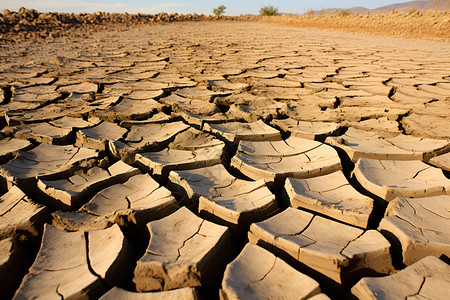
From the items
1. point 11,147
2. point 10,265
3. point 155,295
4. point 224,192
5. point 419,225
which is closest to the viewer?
point 155,295

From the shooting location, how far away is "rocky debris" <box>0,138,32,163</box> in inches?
58.5

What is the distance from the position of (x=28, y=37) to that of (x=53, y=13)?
4.29 meters

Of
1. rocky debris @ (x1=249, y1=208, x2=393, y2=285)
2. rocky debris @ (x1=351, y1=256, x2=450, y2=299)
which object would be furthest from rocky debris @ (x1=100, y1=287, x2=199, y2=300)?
rocky debris @ (x1=351, y1=256, x2=450, y2=299)

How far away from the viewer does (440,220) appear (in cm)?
100

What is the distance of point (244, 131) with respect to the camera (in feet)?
5.90

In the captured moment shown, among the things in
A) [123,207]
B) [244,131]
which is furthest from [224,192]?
[244,131]

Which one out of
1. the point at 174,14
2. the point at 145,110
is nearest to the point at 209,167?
the point at 145,110

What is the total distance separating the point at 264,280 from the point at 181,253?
24cm

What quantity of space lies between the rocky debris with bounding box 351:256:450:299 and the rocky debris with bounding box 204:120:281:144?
1.02 m

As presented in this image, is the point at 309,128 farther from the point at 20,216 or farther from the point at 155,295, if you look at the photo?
the point at 20,216

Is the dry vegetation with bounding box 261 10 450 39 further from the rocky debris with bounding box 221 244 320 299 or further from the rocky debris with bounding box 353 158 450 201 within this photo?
the rocky debris with bounding box 221 244 320 299

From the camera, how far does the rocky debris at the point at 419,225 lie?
0.89 m

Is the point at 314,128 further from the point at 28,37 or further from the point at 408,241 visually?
the point at 28,37

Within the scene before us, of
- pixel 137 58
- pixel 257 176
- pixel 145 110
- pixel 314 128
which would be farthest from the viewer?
pixel 137 58
